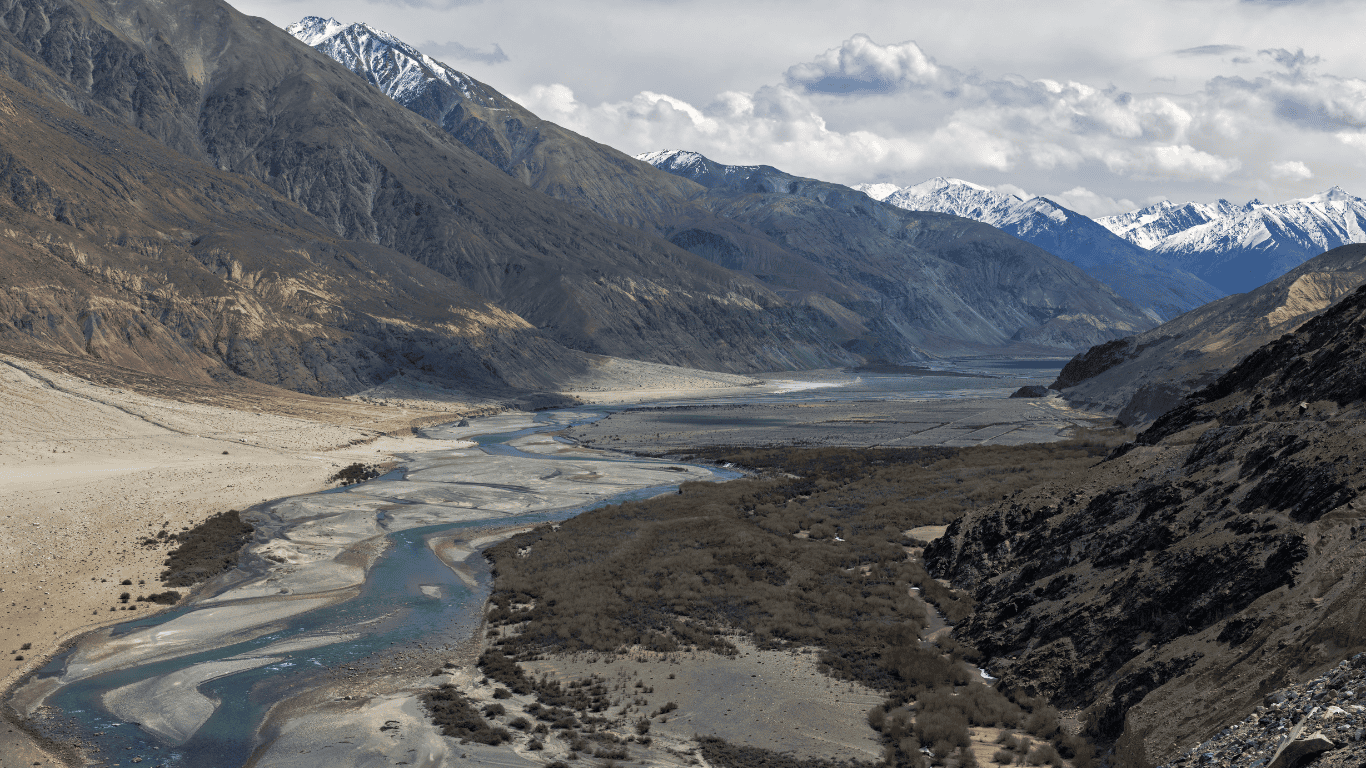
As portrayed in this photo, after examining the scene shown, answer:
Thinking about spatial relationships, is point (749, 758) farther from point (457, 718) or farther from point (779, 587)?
point (779, 587)

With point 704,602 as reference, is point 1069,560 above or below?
above

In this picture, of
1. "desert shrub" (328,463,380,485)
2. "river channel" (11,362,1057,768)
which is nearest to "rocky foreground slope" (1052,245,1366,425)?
"river channel" (11,362,1057,768)

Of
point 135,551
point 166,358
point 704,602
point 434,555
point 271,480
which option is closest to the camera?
point 704,602

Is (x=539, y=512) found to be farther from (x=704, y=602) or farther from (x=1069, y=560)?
(x=1069, y=560)

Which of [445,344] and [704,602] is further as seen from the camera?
[445,344]

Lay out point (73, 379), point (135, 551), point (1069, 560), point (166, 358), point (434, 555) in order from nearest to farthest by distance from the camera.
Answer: point (1069, 560) < point (135, 551) < point (434, 555) < point (73, 379) < point (166, 358)

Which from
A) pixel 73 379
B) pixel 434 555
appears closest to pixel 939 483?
pixel 434 555
